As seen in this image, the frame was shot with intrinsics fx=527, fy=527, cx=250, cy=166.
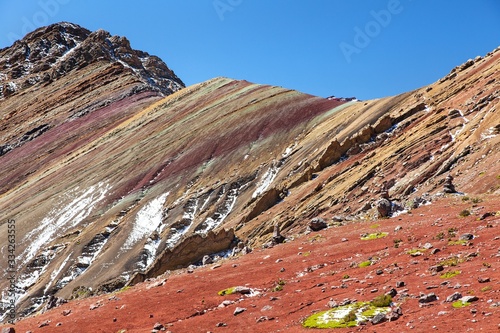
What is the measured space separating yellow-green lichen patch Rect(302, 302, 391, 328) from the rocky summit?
115 mm

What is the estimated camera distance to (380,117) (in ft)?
180

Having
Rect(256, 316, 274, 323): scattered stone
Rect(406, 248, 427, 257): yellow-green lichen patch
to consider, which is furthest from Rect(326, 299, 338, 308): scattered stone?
Rect(406, 248, 427, 257): yellow-green lichen patch

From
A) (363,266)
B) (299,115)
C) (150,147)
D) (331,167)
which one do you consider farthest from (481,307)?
(150,147)

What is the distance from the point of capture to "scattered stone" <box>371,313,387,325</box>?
14.4 m

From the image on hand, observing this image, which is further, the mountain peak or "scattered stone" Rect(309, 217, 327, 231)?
the mountain peak

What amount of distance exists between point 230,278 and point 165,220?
30871 millimetres

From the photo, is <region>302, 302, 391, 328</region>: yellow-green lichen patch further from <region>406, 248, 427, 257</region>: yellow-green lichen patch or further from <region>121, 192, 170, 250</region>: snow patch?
<region>121, 192, 170, 250</region>: snow patch

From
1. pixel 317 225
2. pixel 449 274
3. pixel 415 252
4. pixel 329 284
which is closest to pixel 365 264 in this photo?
pixel 415 252

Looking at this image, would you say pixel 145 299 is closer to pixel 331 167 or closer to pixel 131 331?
pixel 131 331

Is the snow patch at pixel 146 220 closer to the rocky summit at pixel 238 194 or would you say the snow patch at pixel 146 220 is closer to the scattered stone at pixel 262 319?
the rocky summit at pixel 238 194

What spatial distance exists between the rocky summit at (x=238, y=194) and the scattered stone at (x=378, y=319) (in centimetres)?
7

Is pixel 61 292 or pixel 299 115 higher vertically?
pixel 299 115

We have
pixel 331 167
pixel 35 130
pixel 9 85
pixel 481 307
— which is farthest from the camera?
pixel 9 85

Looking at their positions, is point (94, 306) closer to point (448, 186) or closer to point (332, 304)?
point (332, 304)
